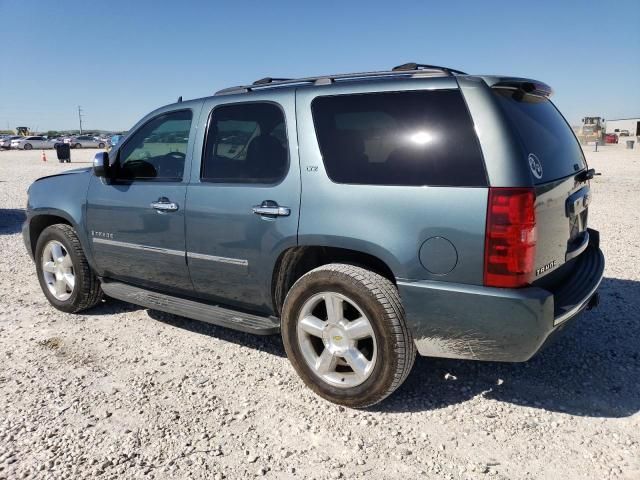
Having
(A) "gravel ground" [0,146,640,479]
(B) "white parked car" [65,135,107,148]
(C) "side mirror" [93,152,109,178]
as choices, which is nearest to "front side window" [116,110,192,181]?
(C) "side mirror" [93,152,109,178]

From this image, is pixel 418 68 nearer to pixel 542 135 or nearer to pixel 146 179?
pixel 542 135

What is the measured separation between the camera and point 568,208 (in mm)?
2863

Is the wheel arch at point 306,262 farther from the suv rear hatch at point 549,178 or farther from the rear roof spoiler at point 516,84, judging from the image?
the rear roof spoiler at point 516,84

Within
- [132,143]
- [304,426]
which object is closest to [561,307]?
[304,426]

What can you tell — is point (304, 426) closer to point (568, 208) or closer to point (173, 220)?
point (173, 220)

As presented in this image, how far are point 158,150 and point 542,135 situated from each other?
9.21 feet

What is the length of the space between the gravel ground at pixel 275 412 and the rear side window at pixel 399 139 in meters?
1.38

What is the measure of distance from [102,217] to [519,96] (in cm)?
326

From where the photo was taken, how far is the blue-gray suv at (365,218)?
8.18 feet

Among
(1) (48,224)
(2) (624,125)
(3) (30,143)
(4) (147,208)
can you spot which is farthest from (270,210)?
(2) (624,125)

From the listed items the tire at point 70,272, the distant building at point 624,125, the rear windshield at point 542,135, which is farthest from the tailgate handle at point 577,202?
the distant building at point 624,125

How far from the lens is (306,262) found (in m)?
3.27

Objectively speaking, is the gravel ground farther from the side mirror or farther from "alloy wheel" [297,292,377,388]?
the side mirror

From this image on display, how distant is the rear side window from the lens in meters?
2.55
